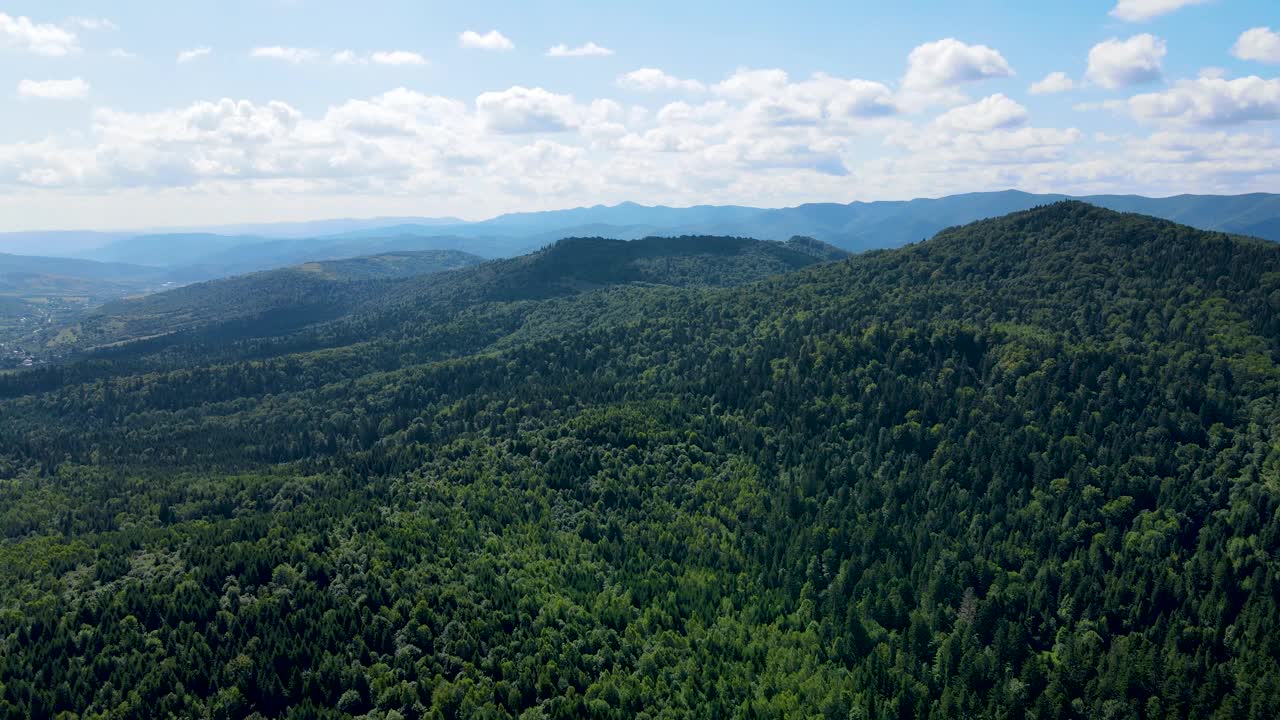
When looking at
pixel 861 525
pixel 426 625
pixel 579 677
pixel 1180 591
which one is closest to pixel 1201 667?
pixel 1180 591

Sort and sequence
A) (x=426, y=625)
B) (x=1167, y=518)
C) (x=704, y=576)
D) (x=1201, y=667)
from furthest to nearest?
(x=704, y=576)
(x=1167, y=518)
(x=426, y=625)
(x=1201, y=667)

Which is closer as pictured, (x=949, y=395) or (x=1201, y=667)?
(x=1201, y=667)

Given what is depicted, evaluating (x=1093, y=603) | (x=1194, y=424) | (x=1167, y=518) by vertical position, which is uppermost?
(x=1194, y=424)

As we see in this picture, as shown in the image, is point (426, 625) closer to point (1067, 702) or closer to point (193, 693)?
point (193, 693)

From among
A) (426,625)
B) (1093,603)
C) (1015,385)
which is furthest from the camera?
(1015,385)

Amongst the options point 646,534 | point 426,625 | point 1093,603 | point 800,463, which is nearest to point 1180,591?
point 1093,603

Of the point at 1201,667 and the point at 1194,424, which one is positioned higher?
the point at 1194,424

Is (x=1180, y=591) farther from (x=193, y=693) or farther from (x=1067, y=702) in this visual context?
(x=193, y=693)
